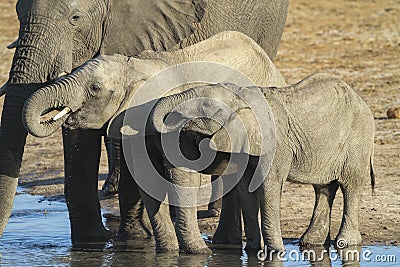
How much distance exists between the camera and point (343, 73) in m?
13.2

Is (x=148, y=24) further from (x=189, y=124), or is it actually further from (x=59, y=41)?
(x=189, y=124)

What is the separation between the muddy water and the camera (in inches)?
257

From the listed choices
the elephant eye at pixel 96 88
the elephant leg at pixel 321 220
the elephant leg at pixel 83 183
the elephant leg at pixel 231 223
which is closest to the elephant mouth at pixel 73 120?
the elephant eye at pixel 96 88

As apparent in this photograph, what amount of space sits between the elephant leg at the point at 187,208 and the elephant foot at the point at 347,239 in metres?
0.81

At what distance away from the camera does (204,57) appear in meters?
6.84

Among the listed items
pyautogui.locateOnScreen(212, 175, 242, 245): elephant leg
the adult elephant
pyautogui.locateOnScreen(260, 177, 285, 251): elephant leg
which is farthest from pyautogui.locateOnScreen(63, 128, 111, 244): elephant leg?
pyautogui.locateOnScreen(260, 177, 285, 251): elephant leg

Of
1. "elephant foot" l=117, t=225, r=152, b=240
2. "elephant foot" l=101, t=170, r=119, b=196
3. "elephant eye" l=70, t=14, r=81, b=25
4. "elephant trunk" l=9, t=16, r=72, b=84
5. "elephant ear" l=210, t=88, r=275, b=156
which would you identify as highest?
"elephant eye" l=70, t=14, r=81, b=25

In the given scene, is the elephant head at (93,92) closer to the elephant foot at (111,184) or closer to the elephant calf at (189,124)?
the elephant calf at (189,124)

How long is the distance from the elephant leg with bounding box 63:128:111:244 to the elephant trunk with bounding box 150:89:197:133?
3.31 feet

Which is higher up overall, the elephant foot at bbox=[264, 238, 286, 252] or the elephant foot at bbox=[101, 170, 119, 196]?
the elephant foot at bbox=[101, 170, 119, 196]

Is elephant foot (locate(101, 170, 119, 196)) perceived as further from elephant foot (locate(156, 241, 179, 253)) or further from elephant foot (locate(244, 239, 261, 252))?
elephant foot (locate(244, 239, 261, 252))

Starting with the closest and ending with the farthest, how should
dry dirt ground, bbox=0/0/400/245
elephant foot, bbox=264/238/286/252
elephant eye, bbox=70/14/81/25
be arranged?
1. elephant foot, bbox=264/238/286/252
2. elephant eye, bbox=70/14/81/25
3. dry dirt ground, bbox=0/0/400/245

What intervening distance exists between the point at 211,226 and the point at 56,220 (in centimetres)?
119

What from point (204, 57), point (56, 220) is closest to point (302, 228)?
point (204, 57)
